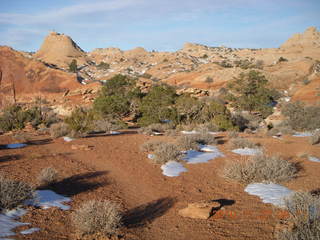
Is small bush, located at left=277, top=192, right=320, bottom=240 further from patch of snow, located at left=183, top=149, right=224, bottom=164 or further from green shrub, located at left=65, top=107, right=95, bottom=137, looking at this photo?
green shrub, located at left=65, top=107, right=95, bottom=137

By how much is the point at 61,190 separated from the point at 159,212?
229 centimetres

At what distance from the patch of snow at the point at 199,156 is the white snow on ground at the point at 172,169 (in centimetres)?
→ 59

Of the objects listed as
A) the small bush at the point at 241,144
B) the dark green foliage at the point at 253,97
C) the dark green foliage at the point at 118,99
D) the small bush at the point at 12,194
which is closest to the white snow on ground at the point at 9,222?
the small bush at the point at 12,194

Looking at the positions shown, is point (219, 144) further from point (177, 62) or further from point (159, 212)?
point (177, 62)

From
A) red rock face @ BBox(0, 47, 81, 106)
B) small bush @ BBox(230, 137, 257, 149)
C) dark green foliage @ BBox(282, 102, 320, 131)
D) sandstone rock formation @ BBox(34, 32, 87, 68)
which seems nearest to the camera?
small bush @ BBox(230, 137, 257, 149)

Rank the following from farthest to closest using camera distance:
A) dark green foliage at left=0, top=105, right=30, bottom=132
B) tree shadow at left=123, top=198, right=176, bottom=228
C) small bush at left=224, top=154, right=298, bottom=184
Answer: dark green foliage at left=0, top=105, right=30, bottom=132, small bush at left=224, top=154, right=298, bottom=184, tree shadow at left=123, top=198, right=176, bottom=228

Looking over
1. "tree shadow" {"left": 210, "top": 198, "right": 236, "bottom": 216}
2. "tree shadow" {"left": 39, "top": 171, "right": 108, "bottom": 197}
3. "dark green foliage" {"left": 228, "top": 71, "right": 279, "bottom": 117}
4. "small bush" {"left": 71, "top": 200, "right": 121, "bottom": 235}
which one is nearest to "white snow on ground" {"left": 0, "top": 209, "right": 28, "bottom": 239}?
"small bush" {"left": 71, "top": 200, "right": 121, "bottom": 235}

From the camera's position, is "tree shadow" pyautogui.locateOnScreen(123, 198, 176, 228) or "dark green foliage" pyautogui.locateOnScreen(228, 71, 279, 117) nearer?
"tree shadow" pyautogui.locateOnScreen(123, 198, 176, 228)

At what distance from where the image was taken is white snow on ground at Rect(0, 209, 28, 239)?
3.77m

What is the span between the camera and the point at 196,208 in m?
4.89

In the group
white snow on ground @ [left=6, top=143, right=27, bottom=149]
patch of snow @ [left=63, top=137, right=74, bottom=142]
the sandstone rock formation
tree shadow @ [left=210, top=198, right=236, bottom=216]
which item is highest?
the sandstone rock formation

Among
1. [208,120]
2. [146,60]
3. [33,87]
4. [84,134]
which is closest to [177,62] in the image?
[146,60]

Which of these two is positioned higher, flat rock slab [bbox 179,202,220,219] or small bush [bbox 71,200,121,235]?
small bush [bbox 71,200,121,235]

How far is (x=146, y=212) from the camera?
203 inches
